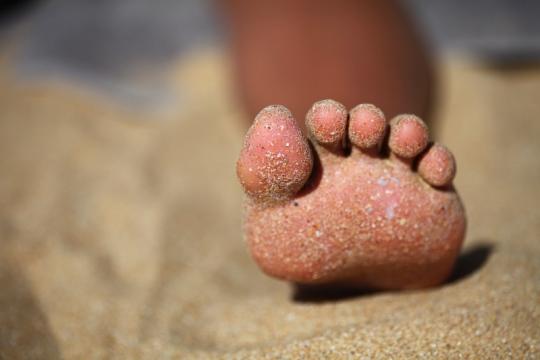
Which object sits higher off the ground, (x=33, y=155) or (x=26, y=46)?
(x=26, y=46)

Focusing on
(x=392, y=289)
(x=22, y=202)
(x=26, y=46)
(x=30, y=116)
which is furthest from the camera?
(x=26, y=46)

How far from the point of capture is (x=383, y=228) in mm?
770

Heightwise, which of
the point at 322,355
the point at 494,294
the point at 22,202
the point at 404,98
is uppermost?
the point at 404,98

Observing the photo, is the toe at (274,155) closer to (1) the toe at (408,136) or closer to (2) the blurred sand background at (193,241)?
(1) the toe at (408,136)

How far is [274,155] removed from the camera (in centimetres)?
70

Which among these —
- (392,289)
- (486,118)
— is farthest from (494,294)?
(486,118)

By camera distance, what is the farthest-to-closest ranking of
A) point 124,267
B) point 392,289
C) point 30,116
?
1. point 30,116
2. point 124,267
3. point 392,289

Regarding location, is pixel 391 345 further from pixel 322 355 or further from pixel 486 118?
pixel 486 118

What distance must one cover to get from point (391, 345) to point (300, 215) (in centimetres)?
23

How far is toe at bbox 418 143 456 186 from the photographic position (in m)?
0.77

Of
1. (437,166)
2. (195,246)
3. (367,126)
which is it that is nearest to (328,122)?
(367,126)

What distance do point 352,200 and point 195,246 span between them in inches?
23.8

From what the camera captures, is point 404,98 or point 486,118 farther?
point 486,118

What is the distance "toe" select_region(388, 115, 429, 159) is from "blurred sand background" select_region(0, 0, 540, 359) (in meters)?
0.26
